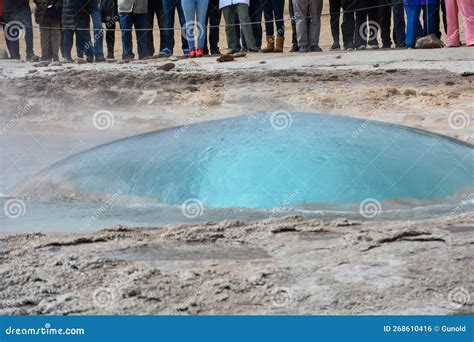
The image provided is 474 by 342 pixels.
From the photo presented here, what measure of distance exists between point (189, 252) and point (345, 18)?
812cm

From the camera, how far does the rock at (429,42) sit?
12172mm

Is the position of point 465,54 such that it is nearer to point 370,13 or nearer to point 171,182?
point 370,13

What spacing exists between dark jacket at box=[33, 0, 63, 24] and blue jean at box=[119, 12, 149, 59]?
97 centimetres

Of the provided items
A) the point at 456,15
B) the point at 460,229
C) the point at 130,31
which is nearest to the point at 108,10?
the point at 130,31

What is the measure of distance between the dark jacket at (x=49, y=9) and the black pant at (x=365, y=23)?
3.95 meters

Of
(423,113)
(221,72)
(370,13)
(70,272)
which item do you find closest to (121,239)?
(70,272)

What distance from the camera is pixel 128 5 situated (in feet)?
43.3

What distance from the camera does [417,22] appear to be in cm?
1220

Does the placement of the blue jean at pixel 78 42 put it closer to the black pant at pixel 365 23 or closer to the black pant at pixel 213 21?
the black pant at pixel 213 21

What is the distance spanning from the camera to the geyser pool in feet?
20.5

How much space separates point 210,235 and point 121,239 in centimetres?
47

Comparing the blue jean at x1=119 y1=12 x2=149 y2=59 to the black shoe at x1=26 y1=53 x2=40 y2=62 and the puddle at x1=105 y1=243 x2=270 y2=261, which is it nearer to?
the black shoe at x1=26 y1=53 x2=40 y2=62

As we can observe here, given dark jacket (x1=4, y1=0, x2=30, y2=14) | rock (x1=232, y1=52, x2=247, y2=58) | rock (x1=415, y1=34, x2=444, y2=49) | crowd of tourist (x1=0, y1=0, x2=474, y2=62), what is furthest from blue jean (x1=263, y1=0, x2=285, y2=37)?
dark jacket (x1=4, y1=0, x2=30, y2=14)

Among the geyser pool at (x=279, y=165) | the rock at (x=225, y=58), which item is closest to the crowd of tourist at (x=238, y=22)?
the rock at (x=225, y=58)
